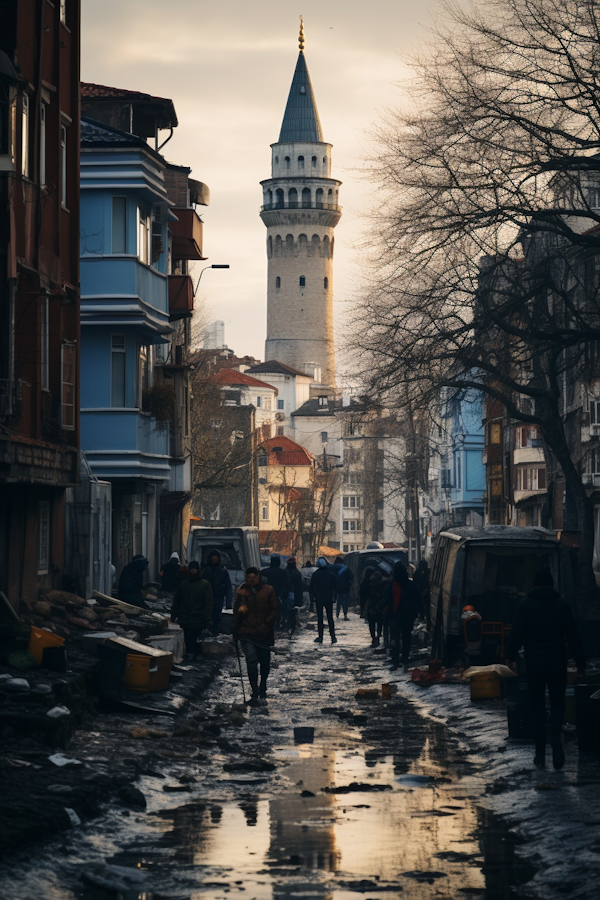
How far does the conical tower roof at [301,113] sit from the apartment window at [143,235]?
401ft

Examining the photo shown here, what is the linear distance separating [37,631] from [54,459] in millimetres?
5923

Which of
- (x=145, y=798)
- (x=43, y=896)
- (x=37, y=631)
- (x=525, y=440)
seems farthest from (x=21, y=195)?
(x=525, y=440)

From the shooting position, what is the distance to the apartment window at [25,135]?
20.0 m

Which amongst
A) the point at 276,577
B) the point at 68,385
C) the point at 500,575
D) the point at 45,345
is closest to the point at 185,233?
the point at 276,577

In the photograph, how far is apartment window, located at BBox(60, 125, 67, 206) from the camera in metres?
22.5

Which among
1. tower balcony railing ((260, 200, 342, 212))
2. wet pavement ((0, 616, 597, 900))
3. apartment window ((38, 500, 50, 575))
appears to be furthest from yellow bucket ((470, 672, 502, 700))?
tower balcony railing ((260, 200, 342, 212))

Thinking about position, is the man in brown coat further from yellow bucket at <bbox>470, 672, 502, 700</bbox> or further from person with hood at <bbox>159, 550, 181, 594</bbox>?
person with hood at <bbox>159, 550, 181, 594</bbox>

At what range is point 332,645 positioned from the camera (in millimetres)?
28906

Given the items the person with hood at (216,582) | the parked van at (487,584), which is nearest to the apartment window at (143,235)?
the person with hood at (216,582)

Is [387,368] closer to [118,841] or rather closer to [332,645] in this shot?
[332,645]

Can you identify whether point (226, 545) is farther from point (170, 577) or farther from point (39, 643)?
point (39, 643)

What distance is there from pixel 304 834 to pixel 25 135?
45.6ft

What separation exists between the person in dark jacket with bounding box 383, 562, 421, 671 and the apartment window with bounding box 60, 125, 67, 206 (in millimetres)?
8112

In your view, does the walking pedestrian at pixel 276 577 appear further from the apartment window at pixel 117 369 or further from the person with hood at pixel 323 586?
the apartment window at pixel 117 369
